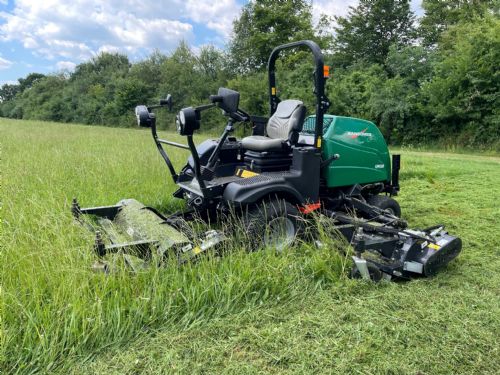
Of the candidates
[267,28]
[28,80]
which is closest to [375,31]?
[267,28]

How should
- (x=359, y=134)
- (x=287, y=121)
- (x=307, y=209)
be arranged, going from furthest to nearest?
(x=359, y=134) → (x=287, y=121) → (x=307, y=209)

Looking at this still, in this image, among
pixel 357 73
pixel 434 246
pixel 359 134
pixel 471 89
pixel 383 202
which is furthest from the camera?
pixel 357 73

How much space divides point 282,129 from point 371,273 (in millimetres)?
1825

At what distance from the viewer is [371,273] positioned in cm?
289

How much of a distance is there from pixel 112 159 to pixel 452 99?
12.1 meters

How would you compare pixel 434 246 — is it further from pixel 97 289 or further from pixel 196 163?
pixel 97 289

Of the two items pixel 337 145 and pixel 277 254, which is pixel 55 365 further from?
pixel 337 145

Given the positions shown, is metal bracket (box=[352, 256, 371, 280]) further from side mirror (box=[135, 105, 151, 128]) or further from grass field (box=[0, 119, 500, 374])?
side mirror (box=[135, 105, 151, 128])

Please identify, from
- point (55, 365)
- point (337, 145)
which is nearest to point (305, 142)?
point (337, 145)

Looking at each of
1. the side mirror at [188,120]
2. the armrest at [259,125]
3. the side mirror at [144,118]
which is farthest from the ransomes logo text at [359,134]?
the side mirror at [144,118]

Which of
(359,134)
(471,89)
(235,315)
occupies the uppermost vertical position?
(471,89)

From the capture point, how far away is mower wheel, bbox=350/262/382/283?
2.87 meters

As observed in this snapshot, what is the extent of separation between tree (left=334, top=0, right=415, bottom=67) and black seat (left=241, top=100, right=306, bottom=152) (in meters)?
19.2

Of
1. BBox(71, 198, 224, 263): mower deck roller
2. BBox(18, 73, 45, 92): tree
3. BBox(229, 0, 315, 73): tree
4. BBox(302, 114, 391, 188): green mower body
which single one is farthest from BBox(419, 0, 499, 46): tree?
BBox(18, 73, 45, 92): tree
